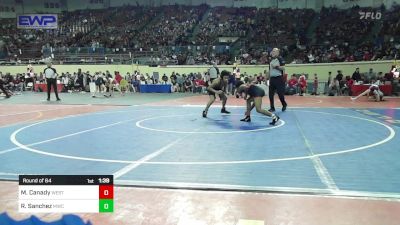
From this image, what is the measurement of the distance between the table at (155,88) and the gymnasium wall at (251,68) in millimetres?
2383

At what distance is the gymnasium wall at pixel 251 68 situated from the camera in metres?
23.4

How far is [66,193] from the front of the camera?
2451mm

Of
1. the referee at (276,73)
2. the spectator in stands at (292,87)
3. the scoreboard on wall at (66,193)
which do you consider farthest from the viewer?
the spectator in stands at (292,87)

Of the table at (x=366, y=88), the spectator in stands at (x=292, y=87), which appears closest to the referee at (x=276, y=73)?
the table at (x=366, y=88)

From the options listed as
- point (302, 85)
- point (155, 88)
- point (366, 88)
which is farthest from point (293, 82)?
point (155, 88)

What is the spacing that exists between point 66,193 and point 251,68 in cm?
2446

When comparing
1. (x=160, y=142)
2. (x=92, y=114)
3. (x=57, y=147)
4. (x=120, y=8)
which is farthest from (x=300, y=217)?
(x=120, y=8)

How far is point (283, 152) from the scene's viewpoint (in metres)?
6.79

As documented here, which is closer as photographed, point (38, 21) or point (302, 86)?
point (302, 86)

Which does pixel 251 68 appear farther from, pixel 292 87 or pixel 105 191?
pixel 105 191

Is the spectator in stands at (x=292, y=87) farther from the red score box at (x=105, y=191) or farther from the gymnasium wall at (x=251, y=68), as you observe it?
the red score box at (x=105, y=191)

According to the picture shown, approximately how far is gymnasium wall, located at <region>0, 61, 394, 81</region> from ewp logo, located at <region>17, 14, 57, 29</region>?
35.0ft

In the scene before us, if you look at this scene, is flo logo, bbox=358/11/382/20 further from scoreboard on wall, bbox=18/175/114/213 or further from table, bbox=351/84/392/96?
scoreboard on wall, bbox=18/175/114/213

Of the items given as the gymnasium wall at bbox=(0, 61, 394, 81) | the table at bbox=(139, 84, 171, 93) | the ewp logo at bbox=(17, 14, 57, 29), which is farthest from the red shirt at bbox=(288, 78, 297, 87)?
the ewp logo at bbox=(17, 14, 57, 29)
